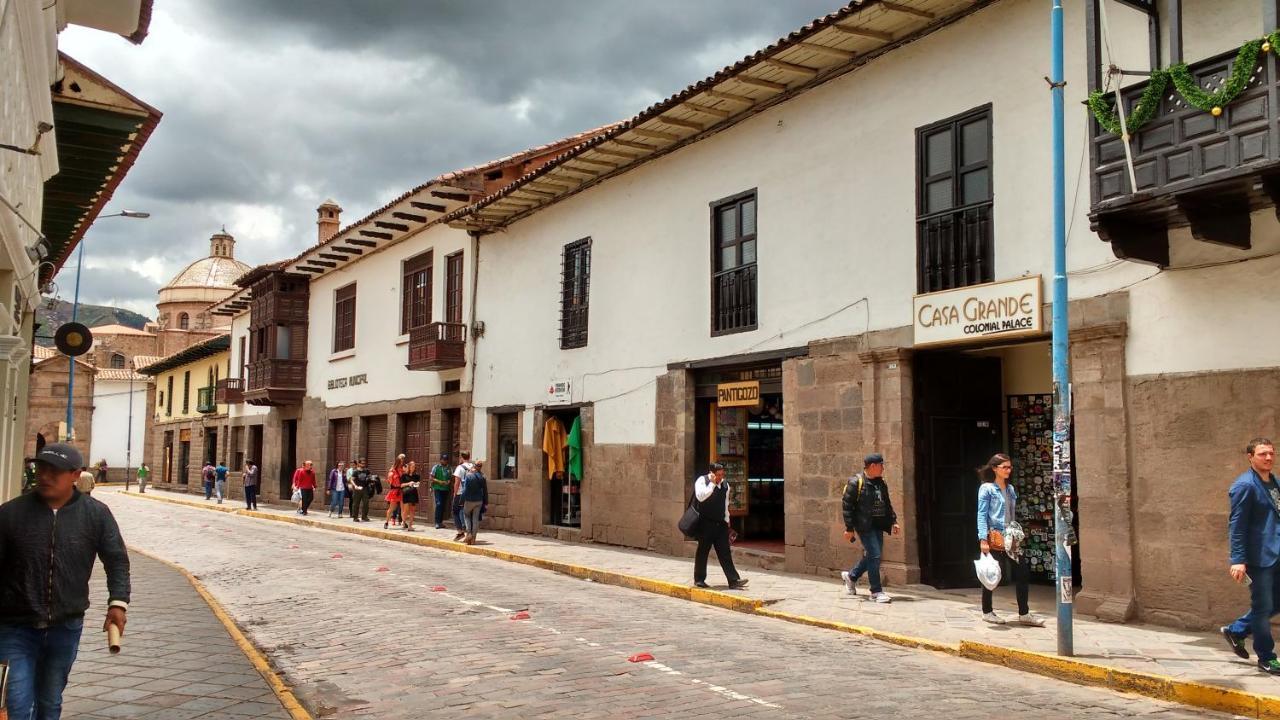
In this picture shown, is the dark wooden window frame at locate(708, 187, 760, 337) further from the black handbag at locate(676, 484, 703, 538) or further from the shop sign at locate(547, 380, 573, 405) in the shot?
the shop sign at locate(547, 380, 573, 405)

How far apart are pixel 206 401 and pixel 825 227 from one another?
36.1m

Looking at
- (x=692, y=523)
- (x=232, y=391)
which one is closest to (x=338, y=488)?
(x=232, y=391)

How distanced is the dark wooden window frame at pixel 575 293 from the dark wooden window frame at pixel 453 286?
4655 millimetres

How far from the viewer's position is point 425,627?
934 cm

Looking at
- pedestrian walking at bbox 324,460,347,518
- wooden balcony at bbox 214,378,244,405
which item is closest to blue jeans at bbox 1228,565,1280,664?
pedestrian walking at bbox 324,460,347,518

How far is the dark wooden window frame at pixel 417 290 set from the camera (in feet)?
81.5

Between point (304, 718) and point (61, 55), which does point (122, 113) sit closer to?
point (61, 55)

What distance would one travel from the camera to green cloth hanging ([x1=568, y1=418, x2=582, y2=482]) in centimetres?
1855

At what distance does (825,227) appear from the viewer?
523 inches

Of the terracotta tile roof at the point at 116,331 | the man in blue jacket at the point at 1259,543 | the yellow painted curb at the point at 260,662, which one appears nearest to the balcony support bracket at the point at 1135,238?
the man in blue jacket at the point at 1259,543

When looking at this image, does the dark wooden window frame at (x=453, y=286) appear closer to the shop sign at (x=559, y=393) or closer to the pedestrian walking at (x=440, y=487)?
the pedestrian walking at (x=440, y=487)

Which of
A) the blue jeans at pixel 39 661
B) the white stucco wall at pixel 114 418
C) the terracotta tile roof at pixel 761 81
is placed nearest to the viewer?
the blue jeans at pixel 39 661

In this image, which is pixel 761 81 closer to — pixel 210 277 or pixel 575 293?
pixel 575 293

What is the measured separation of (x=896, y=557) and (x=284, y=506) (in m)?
25.5
